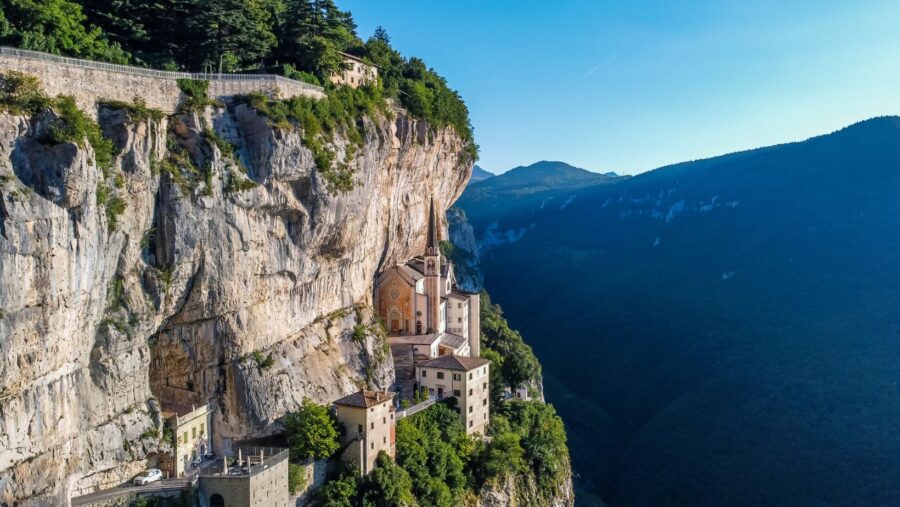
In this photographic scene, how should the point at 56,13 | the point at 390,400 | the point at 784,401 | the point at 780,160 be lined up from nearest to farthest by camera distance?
the point at 56,13, the point at 390,400, the point at 784,401, the point at 780,160

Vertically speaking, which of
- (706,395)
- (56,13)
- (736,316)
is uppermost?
(56,13)

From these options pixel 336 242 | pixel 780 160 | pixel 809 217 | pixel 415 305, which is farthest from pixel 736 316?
pixel 336 242

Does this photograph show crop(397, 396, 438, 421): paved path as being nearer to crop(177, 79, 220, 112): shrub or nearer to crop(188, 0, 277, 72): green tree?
crop(177, 79, 220, 112): shrub

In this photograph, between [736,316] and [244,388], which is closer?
[244,388]

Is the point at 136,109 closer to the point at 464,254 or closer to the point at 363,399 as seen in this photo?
the point at 363,399

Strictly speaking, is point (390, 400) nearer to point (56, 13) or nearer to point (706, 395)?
point (56, 13)

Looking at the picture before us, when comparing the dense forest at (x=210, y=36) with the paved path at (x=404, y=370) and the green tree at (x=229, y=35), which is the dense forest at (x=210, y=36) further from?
the paved path at (x=404, y=370)

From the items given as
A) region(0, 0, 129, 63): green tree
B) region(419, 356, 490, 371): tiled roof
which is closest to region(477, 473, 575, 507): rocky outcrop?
region(419, 356, 490, 371): tiled roof

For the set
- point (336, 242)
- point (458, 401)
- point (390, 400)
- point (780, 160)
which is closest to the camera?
point (390, 400)
